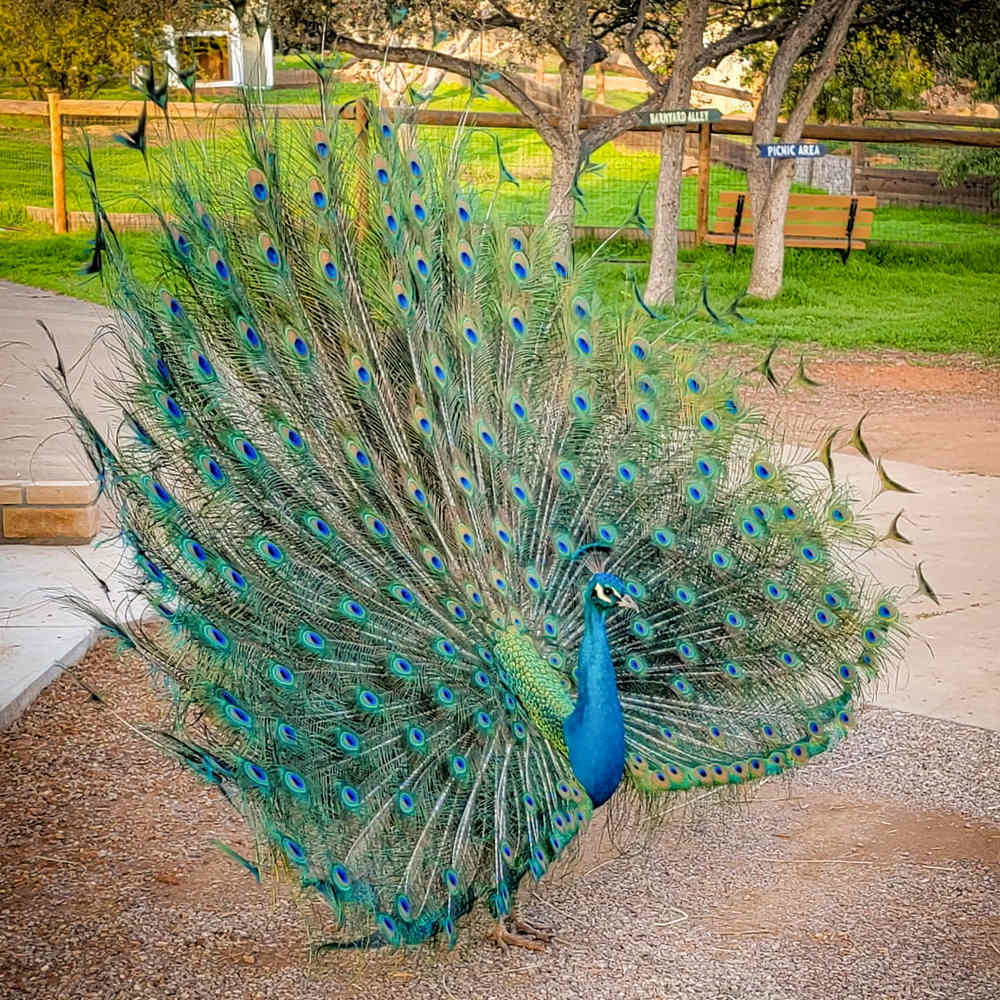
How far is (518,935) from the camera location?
3.88m

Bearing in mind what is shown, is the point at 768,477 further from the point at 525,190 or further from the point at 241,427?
the point at 525,190

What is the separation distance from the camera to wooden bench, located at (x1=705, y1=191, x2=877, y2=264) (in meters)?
17.6

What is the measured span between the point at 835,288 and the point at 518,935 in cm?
1344

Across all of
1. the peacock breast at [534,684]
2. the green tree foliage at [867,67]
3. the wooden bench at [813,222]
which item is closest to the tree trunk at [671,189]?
the green tree foliage at [867,67]

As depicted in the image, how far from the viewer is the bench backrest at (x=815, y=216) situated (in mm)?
17609

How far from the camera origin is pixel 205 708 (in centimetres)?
377

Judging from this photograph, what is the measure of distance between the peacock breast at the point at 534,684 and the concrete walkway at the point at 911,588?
254 centimetres

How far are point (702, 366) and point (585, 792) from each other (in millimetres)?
1458

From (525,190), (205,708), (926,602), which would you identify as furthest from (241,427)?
(525,190)

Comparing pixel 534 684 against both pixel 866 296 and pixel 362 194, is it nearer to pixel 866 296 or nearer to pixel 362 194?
pixel 362 194

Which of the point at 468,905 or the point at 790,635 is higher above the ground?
the point at 790,635

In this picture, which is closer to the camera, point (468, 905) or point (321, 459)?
point (468, 905)

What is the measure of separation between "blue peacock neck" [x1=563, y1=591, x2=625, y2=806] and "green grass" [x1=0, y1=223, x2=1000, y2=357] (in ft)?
28.4

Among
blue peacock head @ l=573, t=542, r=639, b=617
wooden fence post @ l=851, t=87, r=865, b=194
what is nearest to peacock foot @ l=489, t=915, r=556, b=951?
blue peacock head @ l=573, t=542, r=639, b=617
